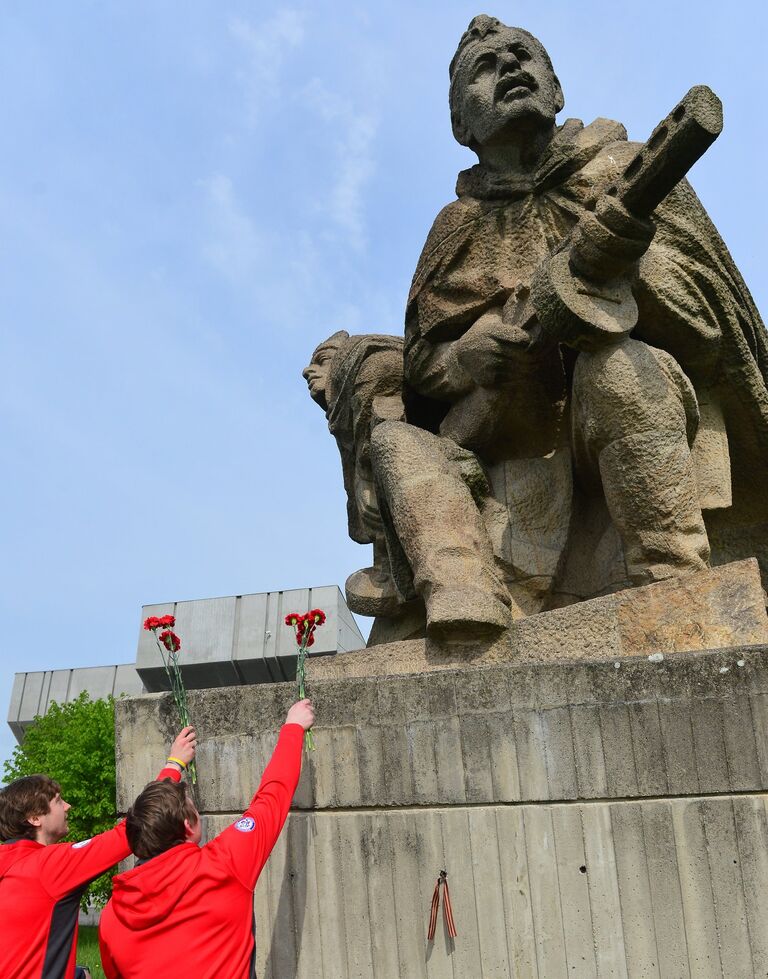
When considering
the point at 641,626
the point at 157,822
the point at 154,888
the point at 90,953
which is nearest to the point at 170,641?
the point at 157,822

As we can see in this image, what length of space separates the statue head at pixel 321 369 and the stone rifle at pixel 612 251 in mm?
2137

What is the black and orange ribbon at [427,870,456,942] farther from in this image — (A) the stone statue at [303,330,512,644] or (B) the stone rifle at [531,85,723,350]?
(B) the stone rifle at [531,85,723,350]

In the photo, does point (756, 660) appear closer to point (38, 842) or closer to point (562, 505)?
point (562, 505)

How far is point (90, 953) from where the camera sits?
14.9 m

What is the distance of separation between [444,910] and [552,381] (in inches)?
94.9

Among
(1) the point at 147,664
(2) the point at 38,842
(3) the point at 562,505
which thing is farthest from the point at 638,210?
(1) the point at 147,664

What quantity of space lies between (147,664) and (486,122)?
2391 centimetres

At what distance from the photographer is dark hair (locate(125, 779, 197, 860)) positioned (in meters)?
3.27

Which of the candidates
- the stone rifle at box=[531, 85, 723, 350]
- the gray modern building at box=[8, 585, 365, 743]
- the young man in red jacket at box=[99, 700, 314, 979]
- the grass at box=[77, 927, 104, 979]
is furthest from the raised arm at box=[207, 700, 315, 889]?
the gray modern building at box=[8, 585, 365, 743]

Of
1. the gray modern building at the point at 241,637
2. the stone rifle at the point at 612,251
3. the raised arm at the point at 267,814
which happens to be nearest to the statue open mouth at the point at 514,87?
the stone rifle at the point at 612,251

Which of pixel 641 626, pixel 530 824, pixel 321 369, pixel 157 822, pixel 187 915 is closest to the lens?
pixel 187 915

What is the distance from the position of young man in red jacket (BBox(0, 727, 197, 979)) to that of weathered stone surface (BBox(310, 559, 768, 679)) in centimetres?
153

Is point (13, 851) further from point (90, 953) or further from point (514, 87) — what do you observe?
point (90, 953)

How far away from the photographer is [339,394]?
627 cm
